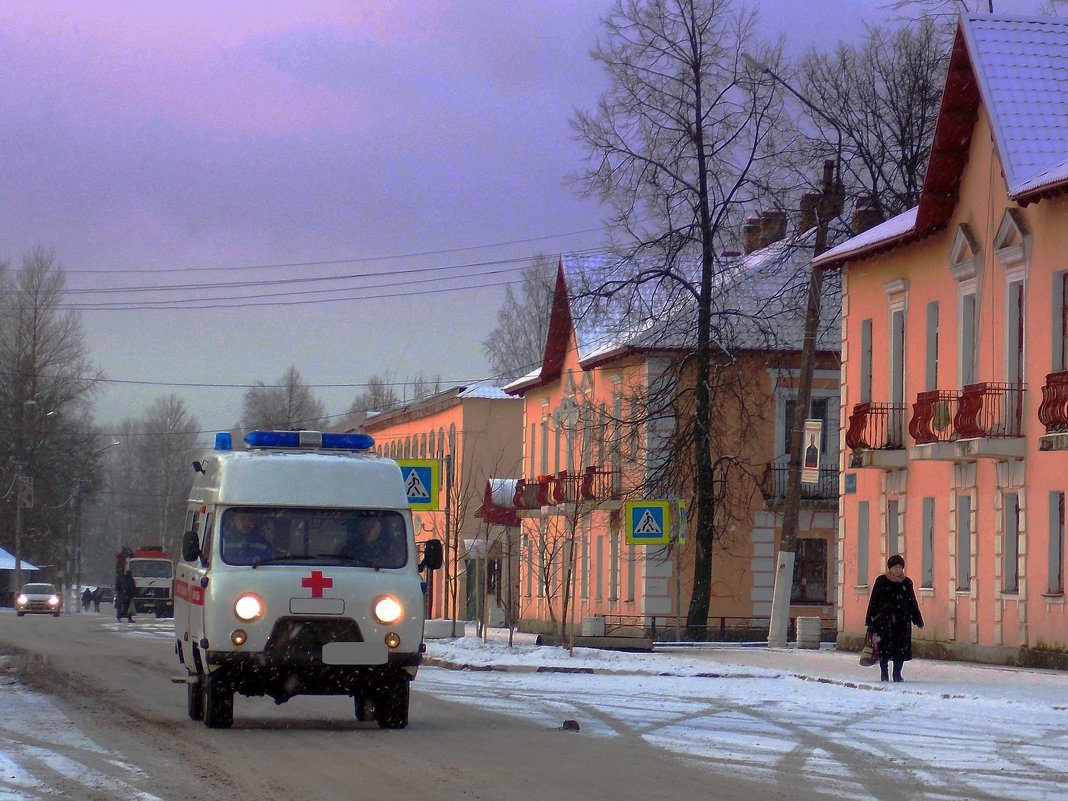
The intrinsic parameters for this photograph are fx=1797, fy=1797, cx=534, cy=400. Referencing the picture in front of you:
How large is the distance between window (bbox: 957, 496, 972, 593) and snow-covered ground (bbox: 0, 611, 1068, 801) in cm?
262

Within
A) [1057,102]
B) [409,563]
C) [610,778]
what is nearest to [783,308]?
[1057,102]

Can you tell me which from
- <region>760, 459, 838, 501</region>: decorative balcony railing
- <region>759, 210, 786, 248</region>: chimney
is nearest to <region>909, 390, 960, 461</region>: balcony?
<region>760, 459, 838, 501</region>: decorative balcony railing

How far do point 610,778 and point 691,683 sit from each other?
11.1 meters

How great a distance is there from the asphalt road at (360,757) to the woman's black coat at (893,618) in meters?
6.54

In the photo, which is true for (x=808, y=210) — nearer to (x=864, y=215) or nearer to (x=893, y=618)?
(x=864, y=215)

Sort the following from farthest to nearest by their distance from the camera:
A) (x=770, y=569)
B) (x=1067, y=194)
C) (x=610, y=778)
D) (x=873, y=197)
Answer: (x=770, y=569) → (x=873, y=197) → (x=1067, y=194) → (x=610, y=778)

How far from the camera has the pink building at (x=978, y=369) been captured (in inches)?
1130

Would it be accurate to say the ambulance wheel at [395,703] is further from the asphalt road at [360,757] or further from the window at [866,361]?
the window at [866,361]

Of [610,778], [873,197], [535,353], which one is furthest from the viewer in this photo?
[535,353]

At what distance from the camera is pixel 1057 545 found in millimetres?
28625

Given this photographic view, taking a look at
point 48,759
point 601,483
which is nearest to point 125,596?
point 601,483

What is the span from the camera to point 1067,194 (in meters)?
28.0

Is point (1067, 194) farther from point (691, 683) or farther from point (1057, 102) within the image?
point (691, 683)

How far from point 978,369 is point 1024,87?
4876mm
